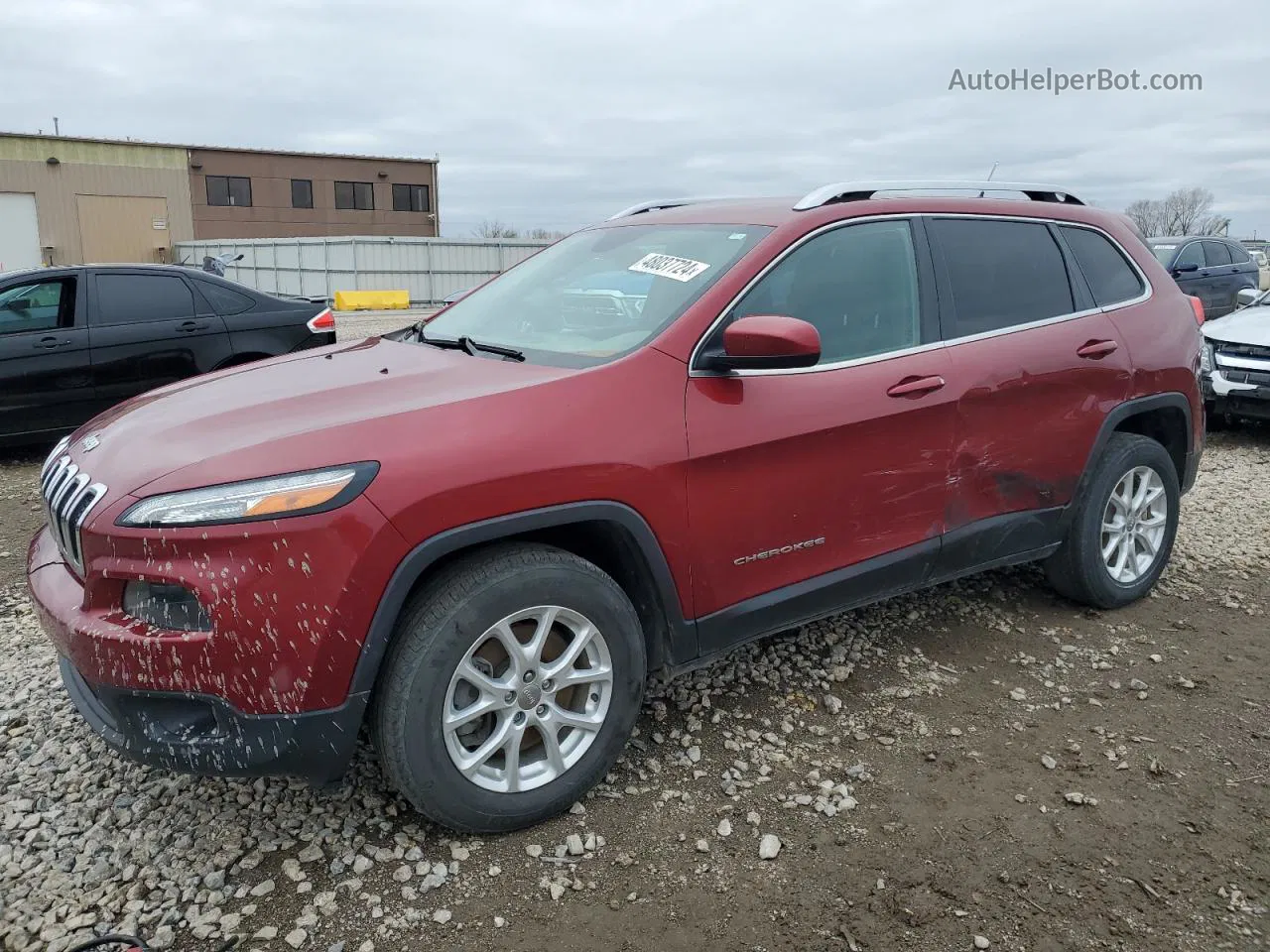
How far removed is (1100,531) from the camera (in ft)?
13.6

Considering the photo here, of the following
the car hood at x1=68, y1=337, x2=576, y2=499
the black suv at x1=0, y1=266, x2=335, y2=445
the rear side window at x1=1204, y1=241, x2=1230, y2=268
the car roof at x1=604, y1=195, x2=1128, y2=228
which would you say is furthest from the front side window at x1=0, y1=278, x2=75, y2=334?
the rear side window at x1=1204, y1=241, x2=1230, y2=268

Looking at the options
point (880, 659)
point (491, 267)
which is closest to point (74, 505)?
point (880, 659)

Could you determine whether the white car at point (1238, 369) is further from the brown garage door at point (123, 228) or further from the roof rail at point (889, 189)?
the brown garage door at point (123, 228)

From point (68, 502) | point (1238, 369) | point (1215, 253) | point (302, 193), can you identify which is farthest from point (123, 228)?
point (68, 502)

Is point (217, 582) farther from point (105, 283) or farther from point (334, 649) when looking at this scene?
point (105, 283)

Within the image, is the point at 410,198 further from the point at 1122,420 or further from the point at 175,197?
the point at 1122,420

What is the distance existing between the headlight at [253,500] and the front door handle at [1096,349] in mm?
3017

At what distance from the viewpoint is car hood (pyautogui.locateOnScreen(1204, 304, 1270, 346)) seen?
8138 millimetres

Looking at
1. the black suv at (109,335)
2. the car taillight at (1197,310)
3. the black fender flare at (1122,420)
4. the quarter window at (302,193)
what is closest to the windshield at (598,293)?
the black fender flare at (1122,420)

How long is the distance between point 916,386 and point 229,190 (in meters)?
44.3

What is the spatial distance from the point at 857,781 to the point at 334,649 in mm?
1712

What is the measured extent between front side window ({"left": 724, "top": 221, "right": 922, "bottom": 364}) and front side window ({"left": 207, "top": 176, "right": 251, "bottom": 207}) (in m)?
43.7

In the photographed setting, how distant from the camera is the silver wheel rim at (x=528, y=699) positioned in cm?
258

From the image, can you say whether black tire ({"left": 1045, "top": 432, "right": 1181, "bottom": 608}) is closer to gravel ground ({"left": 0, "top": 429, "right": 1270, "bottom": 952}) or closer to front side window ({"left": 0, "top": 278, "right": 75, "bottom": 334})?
gravel ground ({"left": 0, "top": 429, "right": 1270, "bottom": 952})
